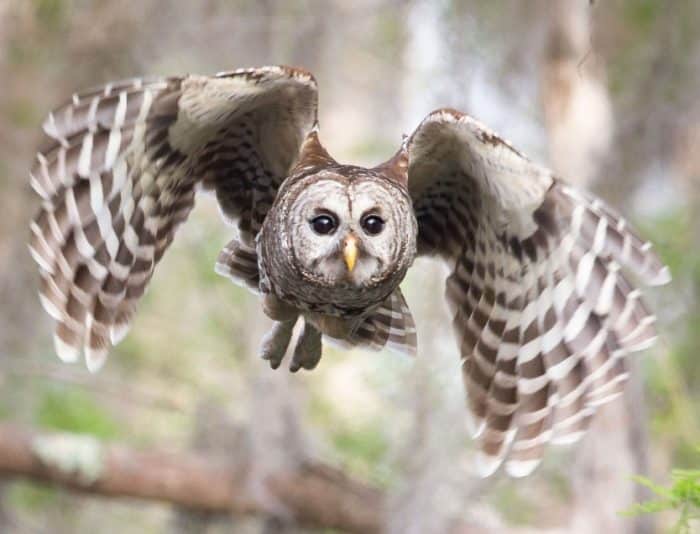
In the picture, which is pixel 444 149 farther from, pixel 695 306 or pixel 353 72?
pixel 353 72

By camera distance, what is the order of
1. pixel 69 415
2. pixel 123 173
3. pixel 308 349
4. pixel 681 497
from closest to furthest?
pixel 681 497 → pixel 123 173 → pixel 308 349 → pixel 69 415

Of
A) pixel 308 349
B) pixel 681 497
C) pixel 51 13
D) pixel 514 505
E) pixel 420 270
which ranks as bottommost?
pixel 681 497

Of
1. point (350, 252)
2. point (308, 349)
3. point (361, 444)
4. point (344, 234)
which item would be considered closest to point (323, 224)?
point (344, 234)

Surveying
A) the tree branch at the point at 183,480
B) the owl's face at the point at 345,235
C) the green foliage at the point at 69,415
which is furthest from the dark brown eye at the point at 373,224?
the green foliage at the point at 69,415

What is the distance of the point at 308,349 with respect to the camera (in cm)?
492

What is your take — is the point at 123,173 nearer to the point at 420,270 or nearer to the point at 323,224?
the point at 323,224

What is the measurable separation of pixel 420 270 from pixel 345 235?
318cm

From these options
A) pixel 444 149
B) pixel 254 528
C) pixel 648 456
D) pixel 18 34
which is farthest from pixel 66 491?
pixel 444 149

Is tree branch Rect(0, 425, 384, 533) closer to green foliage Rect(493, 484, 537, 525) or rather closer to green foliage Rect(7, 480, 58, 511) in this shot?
green foliage Rect(7, 480, 58, 511)

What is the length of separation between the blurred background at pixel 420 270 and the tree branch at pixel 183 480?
0.14 feet

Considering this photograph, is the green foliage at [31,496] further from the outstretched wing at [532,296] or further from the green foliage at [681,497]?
the green foliage at [681,497]

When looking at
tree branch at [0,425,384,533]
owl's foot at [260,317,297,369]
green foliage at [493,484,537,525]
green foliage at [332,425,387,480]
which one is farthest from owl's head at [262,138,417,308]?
green foliage at [332,425,387,480]

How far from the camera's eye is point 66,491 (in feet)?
25.0

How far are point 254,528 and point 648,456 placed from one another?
2.58 meters
